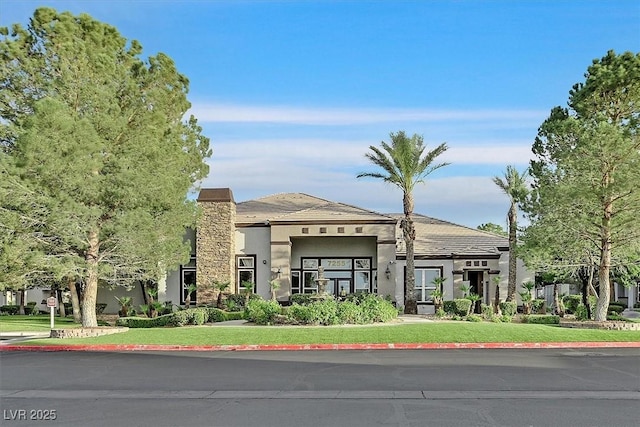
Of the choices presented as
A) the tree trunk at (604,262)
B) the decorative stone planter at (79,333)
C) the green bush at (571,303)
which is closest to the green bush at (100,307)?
the decorative stone planter at (79,333)

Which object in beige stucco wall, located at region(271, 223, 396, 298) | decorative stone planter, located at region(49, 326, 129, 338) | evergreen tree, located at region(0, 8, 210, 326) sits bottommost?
decorative stone planter, located at region(49, 326, 129, 338)

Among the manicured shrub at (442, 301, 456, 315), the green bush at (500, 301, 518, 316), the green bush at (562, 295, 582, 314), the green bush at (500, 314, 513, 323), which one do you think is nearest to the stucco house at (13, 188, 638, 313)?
the green bush at (562, 295, 582, 314)

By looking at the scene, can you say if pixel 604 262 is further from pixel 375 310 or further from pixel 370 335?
pixel 370 335

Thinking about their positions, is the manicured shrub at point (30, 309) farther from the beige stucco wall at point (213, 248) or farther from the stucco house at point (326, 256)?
the beige stucco wall at point (213, 248)

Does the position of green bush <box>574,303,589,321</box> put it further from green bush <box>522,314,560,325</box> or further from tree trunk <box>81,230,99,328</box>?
tree trunk <box>81,230,99,328</box>

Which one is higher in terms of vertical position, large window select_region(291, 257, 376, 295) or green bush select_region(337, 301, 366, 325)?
large window select_region(291, 257, 376, 295)

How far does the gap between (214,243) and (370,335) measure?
17.6 m

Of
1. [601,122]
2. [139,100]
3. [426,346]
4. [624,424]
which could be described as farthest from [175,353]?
[601,122]

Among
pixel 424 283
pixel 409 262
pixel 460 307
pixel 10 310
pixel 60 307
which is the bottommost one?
pixel 10 310

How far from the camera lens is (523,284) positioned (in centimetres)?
3575

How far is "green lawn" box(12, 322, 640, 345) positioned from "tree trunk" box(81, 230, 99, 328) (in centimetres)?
256

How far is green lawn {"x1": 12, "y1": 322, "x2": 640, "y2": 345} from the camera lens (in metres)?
21.5

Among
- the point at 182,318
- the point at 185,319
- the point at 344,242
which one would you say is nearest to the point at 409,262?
the point at 344,242

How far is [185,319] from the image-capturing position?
2923cm
